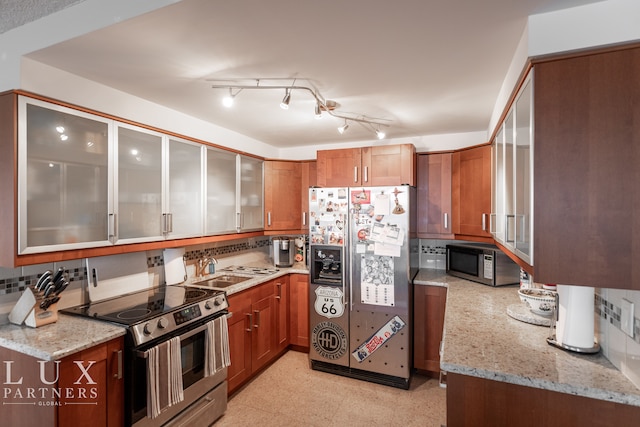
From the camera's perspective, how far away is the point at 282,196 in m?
3.73

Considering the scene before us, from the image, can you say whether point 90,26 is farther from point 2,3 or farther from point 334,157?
point 334,157

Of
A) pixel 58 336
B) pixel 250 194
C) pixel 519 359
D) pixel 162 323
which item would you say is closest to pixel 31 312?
pixel 58 336

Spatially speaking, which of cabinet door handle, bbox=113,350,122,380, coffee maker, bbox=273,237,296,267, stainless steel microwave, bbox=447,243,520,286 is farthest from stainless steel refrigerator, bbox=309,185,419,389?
cabinet door handle, bbox=113,350,122,380

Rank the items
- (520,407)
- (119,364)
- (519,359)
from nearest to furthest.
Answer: (520,407) < (519,359) < (119,364)

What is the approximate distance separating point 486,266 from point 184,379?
2.56 meters

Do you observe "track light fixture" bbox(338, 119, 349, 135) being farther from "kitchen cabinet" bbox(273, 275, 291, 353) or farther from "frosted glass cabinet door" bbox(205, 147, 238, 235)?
"kitchen cabinet" bbox(273, 275, 291, 353)

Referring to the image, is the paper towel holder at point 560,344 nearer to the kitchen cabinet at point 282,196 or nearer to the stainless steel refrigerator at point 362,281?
the stainless steel refrigerator at point 362,281

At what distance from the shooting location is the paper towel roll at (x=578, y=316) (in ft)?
4.77

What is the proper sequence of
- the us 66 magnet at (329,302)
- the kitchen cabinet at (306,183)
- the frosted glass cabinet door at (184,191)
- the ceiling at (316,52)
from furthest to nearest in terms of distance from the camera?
the kitchen cabinet at (306,183)
the us 66 magnet at (329,302)
the frosted glass cabinet door at (184,191)
the ceiling at (316,52)

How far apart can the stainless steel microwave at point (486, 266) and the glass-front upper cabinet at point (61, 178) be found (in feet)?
9.67

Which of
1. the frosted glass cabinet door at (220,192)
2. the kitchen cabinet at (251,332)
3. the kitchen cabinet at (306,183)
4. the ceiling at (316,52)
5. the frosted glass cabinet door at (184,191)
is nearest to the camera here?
the ceiling at (316,52)

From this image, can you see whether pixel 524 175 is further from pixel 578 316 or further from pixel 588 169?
pixel 578 316

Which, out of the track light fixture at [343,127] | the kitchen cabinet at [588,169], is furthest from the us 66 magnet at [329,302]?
the kitchen cabinet at [588,169]

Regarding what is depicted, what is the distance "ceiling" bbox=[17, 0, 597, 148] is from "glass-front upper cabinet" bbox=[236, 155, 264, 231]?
878 mm
